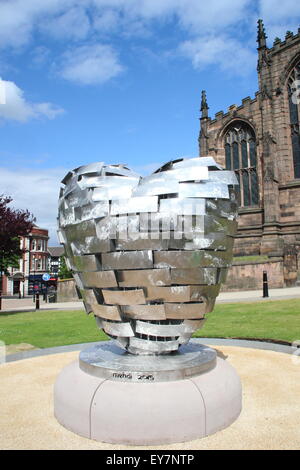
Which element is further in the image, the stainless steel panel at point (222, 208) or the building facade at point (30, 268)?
the building facade at point (30, 268)

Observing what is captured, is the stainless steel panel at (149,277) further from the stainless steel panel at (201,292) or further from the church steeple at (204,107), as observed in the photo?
the church steeple at (204,107)

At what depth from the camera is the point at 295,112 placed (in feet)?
104

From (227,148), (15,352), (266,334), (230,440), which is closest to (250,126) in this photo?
(227,148)

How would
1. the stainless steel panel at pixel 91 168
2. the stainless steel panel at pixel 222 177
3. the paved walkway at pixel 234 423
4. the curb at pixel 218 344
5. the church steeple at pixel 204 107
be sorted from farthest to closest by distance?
the church steeple at pixel 204 107, the curb at pixel 218 344, the stainless steel panel at pixel 91 168, the stainless steel panel at pixel 222 177, the paved walkway at pixel 234 423

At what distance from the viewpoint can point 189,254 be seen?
4539 mm

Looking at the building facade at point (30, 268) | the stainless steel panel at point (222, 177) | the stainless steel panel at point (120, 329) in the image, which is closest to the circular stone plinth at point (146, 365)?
the stainless steel panel at point (120, 329)

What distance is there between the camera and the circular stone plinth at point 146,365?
13.9 feet

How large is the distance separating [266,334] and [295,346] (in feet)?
4.45

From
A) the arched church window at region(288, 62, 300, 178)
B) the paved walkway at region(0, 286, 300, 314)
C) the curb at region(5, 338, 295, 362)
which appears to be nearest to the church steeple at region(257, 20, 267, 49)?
the arched church window at region(288, 62, 300, 178)

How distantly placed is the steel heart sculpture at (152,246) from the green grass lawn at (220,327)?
16.1 feet

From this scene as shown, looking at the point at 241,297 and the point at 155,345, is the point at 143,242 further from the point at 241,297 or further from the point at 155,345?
the point at 241,297

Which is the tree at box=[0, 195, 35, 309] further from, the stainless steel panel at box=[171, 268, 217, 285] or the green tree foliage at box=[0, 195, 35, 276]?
the stainless steel panel at box=[171, 268, 217, 285]

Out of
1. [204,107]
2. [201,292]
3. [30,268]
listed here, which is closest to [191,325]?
[201,292]

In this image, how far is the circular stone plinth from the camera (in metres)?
4.25
